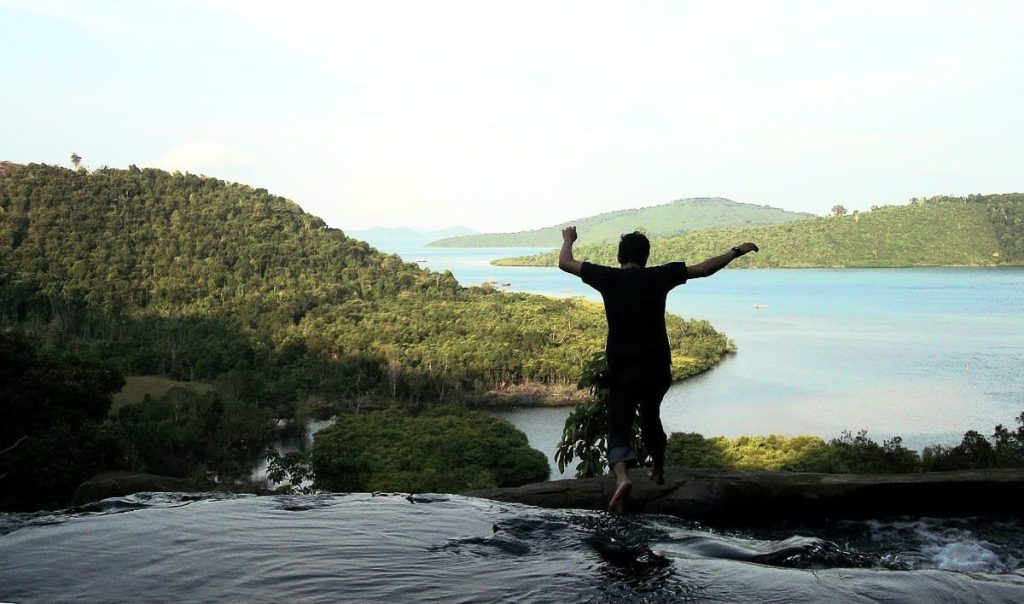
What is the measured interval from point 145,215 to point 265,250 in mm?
18264

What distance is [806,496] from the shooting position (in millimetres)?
6117

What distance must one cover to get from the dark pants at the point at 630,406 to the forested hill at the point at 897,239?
14116 centimetres

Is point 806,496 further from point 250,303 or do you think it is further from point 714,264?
point 250,303

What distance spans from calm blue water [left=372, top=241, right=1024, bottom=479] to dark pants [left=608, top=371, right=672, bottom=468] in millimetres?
47490

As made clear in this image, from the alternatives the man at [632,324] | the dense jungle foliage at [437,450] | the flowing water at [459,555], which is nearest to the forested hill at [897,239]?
the dense jungle foliage at [437,450]

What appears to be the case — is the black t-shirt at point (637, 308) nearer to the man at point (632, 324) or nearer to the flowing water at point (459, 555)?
the man at point (632, 324)

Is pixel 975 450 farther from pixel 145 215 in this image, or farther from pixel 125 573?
pixel 145 215

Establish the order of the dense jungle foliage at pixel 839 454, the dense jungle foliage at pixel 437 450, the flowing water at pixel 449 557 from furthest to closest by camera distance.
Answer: the dense jungle foliage at pixel 437 450 → the dense jungle foliage at pixel 839 454 → the flowing water at pixel 449 557

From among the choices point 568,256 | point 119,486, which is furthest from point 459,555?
point 119,486

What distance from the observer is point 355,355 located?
81250 mm

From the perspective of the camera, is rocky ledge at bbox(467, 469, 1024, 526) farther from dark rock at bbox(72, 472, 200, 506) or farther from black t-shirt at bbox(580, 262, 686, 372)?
dark rock at bbox(72, 472, 200, 506)

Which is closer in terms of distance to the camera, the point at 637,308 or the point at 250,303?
the point at 637,308

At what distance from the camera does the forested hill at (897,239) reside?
15700 centimetres

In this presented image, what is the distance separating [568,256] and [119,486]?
4.46 m
